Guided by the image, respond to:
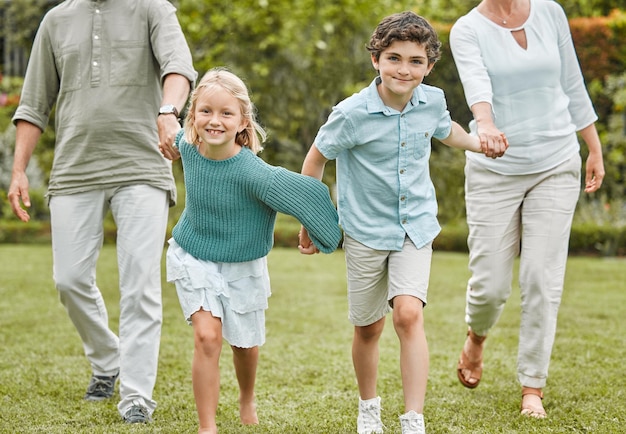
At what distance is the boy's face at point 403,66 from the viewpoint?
3.51m

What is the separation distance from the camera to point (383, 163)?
3617 millimetres

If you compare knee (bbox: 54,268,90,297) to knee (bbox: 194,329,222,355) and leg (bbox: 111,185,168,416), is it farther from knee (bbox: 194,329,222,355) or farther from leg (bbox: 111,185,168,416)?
knee (bbox: 194,329,222,355)

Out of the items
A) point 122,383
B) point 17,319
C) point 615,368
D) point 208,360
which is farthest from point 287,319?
point 208,360

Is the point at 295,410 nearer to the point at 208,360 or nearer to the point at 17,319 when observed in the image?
the point at 208,360

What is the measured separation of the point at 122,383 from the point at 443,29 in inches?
393

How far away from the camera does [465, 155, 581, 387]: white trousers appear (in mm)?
4195

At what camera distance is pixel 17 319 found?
6.93m

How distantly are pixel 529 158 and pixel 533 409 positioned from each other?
1.09 meters

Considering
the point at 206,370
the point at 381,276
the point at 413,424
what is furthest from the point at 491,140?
the point at 206,370

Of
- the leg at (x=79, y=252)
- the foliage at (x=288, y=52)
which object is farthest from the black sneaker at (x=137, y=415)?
the foliage at (x=288, y=52)

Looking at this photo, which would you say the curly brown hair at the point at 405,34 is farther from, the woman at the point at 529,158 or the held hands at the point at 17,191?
the held hands at the point at 17,191

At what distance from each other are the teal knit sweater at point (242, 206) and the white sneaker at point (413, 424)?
650 mm

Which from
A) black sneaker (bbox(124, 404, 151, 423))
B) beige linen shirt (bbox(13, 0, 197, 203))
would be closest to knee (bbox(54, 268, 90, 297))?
beige linen shirt (bbox(13, 0, 197, 203))

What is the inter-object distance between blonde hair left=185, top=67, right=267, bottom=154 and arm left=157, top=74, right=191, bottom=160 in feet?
0.58
